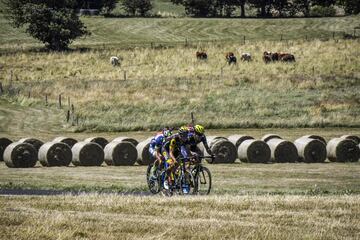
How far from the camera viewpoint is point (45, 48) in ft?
321

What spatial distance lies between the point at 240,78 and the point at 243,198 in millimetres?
46362

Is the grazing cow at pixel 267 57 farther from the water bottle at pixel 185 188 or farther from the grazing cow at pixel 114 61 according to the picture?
the water bottle at pixel 185 188

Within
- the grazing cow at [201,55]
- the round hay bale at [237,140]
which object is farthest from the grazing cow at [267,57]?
the round hay bale at [237,140]

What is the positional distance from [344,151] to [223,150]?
16.6 ft

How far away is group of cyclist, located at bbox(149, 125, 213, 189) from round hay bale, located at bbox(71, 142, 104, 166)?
13.4 metres

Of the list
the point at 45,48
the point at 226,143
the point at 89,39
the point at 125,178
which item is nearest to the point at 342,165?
the point at 226,143

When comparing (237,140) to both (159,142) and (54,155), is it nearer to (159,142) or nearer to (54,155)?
(54,155)

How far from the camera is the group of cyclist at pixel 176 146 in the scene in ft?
80.3

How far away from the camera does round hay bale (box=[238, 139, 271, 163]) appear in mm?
39406

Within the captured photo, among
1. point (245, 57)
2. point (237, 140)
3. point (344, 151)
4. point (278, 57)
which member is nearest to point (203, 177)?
point (344, 151)

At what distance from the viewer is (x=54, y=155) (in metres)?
38.8

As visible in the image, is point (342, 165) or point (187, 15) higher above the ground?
point (187, 15)

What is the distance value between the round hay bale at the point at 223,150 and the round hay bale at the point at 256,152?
566 mm

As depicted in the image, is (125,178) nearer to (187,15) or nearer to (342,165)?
(342,165)
